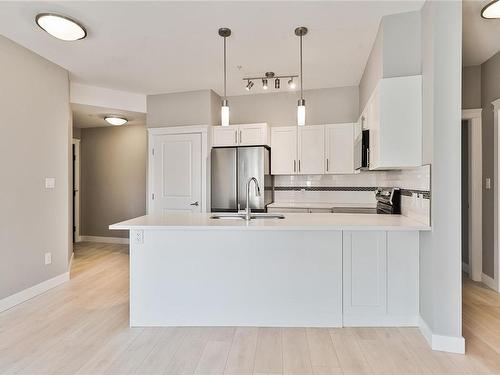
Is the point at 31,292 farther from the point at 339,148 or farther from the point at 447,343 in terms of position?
the point at 339,148

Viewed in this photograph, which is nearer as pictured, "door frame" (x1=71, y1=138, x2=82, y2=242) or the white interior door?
the white interior door

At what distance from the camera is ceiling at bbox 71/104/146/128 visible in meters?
4.63

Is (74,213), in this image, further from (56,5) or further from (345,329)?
(345,329)

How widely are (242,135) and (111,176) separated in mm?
3253

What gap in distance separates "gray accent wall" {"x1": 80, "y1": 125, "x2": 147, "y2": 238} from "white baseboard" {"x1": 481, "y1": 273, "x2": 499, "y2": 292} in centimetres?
544

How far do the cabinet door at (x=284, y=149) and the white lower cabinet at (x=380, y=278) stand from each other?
2146 mm

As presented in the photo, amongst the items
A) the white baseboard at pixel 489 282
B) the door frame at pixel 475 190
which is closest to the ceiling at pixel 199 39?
the door frame at pixel 475 190

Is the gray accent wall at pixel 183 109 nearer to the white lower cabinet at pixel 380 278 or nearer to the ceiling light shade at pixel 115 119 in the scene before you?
the ceiling light shade at pixel 115 119

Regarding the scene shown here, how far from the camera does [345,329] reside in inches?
97.2

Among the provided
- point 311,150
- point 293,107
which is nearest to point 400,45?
point 311,150

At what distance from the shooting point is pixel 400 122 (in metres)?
2.50

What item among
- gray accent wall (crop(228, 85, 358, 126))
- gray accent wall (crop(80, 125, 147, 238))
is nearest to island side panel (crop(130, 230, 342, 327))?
gray accent wall (crop(228, 85, 358, 126))

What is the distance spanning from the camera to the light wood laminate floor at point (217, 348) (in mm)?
1967

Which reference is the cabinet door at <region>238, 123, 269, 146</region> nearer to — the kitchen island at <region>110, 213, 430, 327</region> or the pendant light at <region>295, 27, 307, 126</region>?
the pendant light at <region>295, 27, 307, 126</region>
